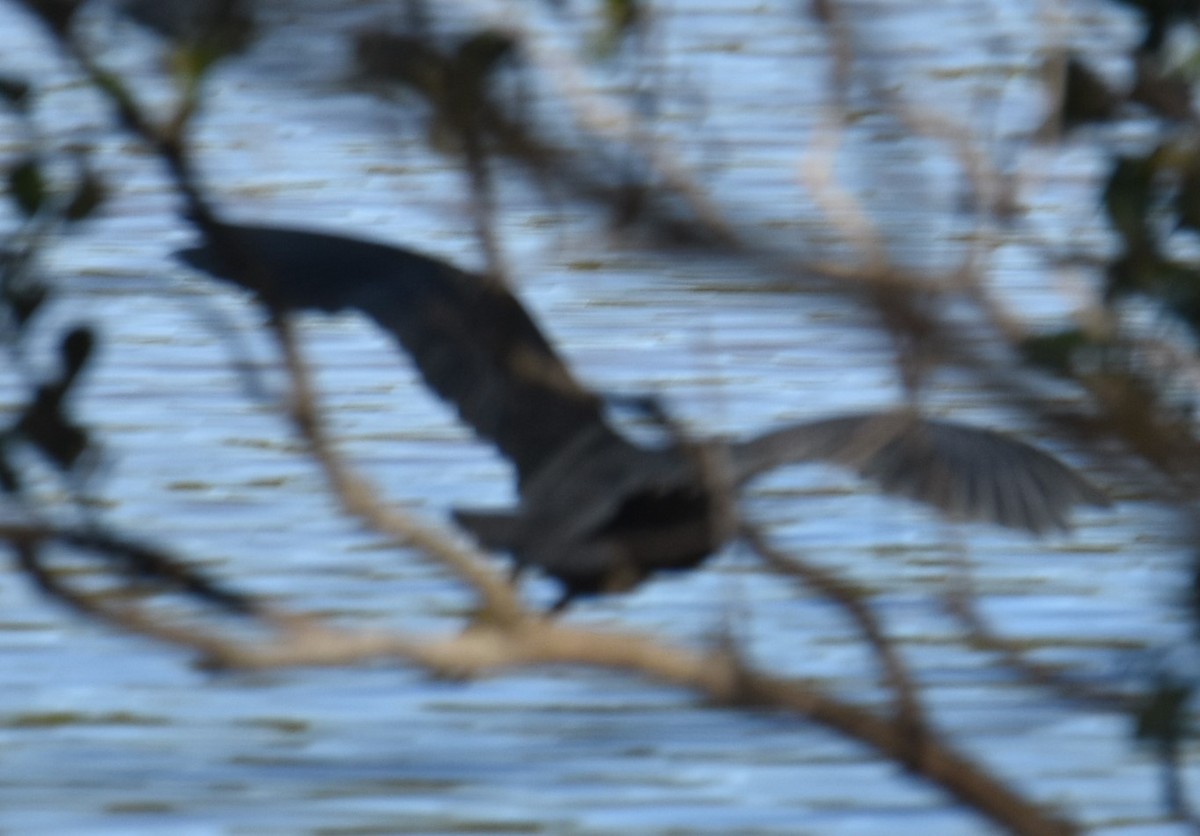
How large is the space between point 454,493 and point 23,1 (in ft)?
3.59

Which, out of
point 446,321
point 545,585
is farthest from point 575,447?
point 545,585

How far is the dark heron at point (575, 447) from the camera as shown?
1277mm

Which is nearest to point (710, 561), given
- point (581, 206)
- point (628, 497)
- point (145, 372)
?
point (628, 497)

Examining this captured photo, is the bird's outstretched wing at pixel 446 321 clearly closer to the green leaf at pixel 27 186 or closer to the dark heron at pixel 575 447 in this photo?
the dark heron at pixel 575 447

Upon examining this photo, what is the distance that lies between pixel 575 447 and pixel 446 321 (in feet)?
0.62

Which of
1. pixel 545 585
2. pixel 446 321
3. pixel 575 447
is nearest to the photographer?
pixel 575 447

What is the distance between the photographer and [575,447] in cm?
144

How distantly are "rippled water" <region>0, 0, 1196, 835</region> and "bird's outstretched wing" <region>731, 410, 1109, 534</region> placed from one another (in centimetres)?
3

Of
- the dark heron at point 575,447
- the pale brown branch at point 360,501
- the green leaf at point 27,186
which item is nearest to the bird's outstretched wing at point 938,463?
the dark heron at point 575,447

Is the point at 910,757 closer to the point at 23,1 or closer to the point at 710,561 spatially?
the point at 710,561

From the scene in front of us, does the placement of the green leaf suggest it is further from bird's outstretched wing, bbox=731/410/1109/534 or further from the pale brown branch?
bird's outstretched wing, bbox=731/410/1109/534

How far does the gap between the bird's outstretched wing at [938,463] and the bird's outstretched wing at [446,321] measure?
216mm

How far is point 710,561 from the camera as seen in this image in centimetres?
141

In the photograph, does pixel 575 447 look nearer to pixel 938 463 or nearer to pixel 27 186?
pixel 938 463
